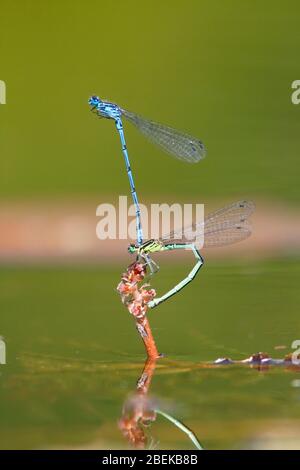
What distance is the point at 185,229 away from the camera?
3.84 metres

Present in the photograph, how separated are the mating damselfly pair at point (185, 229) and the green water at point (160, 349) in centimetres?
23

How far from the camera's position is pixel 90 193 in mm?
5633

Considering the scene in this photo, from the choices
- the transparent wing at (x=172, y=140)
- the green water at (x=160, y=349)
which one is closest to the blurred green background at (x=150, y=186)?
the green water at (x=160, y=349)

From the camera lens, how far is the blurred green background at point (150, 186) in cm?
283

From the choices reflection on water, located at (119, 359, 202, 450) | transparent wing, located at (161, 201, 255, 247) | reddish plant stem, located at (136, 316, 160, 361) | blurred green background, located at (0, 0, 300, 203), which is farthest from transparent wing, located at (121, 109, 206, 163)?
reflection on water, located at (119, 359, 202, 450)

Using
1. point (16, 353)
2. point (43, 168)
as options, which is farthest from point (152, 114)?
point (16, 353)

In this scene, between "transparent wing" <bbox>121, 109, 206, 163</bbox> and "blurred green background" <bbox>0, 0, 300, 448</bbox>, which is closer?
"blurred green background" <bbox>0, 0, 300, 448</bbox>

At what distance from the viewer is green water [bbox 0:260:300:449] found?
2641 millimetres

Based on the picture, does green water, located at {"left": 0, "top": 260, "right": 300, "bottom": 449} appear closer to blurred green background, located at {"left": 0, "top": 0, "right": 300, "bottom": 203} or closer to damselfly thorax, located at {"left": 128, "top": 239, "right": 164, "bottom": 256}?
damselfly thorax, located at {"left": 128, "top": 239, "right": 164, "bottom": 256}

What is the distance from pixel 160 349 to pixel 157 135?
114 cm

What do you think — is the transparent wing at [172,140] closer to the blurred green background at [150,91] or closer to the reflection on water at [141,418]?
the blurred green background at [150,91]

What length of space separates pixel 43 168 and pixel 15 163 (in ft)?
0.56

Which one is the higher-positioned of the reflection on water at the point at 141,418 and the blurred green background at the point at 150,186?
the blurred green background at the point at 150,186

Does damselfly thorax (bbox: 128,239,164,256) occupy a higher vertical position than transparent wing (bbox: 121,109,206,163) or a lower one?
lower
